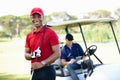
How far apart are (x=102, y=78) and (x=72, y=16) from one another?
97.8 ft

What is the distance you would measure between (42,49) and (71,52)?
10.7 ft

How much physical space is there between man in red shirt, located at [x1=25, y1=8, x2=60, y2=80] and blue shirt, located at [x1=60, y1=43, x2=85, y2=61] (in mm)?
3136

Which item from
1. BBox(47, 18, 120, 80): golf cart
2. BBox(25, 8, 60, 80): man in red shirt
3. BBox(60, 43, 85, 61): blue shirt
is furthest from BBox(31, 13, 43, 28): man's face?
BBox(60, 43, 85, 61): blue shirt

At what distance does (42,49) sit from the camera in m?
4.48

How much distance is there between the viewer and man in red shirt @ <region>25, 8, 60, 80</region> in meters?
4.46

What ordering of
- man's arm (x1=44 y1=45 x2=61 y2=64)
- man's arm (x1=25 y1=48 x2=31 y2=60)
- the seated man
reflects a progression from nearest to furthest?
man's arm (x1=44 y1=45 x2=61 y2=64) → man's arm (x1=25 y1=48 x2=31 y2=60) → the seated man

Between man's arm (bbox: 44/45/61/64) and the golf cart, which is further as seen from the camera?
the golf cart

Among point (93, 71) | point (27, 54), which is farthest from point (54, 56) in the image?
point (93, 71)

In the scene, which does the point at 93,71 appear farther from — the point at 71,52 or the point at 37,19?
the point at 37,19

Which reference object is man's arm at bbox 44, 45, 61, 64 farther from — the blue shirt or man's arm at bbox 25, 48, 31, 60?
the blue shirt

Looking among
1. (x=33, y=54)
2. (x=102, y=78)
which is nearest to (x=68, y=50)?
(x=102, y=78)

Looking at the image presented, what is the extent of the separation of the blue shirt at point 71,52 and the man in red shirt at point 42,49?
3136mm

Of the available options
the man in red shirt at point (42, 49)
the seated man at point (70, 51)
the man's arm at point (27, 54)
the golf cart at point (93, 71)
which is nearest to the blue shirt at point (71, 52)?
the seated man at point (70, 51)

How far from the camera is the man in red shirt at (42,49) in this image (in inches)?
176
